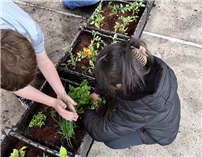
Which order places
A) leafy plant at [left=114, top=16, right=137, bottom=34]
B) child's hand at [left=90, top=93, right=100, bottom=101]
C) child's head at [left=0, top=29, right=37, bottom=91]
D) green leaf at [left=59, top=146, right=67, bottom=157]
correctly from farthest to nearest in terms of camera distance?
1. leafy plant at [left=114, top=16, right=137, bottom=34]
2. child's hand at [left=90, top=93, right=100, bottom=101]
3. green leaf at [left=59, top=146, right=67, bottom=157]
4. child's head at [left=0, top=29, right=37, bottom=91]

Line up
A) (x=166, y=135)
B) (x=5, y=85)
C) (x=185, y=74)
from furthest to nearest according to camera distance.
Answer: (x=185, y=74) → (x=166, y=135) → (x=5, y=85)

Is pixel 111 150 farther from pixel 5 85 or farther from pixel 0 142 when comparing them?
pixel 5 85

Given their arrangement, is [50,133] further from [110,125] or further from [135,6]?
[135,6]

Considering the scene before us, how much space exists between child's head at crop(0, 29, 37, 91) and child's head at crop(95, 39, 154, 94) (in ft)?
1.36

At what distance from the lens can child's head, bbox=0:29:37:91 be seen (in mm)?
937

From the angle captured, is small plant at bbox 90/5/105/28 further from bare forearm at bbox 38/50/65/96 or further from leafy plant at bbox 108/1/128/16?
bare forearm at bbox 38/50/65/96

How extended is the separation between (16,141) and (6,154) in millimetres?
121

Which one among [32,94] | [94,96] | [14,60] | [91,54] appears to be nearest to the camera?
[14,60]

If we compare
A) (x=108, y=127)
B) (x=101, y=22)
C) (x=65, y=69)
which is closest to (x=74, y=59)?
(x=65, y=69)

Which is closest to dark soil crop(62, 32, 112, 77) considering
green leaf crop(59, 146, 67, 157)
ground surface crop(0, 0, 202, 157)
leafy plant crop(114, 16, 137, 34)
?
leafy plant crop(114, 16, 137, 34)

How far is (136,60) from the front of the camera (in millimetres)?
1104

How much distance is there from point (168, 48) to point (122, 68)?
1.67 meters

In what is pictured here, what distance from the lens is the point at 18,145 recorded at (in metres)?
1.60

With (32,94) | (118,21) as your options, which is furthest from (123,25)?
(32,94)
